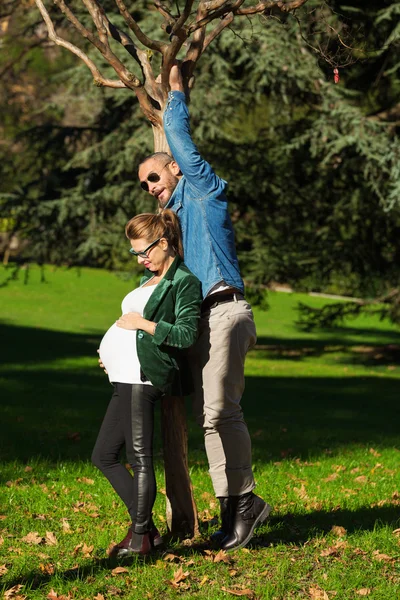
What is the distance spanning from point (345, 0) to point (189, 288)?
1300 centimetres

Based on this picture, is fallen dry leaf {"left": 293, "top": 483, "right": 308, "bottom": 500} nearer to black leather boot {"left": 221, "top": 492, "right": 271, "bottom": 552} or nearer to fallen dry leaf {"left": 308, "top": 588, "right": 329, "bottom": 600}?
black leather boot {"left": 221, "top": 492, "right": 271, "bottom": 552}

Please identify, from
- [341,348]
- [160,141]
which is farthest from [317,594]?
[341,348]

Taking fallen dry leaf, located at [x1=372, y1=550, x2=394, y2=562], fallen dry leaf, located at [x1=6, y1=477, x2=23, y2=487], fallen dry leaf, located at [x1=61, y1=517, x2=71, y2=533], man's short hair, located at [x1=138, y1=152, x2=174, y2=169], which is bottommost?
fallen dry leaf, located at [x1=6, y1=477, x2=23, y2=487]

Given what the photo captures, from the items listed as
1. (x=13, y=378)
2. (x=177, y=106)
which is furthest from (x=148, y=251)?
(x=13, y=378)

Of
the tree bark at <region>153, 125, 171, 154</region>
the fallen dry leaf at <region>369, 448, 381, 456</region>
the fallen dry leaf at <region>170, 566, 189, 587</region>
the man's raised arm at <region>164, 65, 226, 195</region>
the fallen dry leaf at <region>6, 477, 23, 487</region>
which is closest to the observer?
the fallen dry leaf at <region>170, 566, 189, 587</region>

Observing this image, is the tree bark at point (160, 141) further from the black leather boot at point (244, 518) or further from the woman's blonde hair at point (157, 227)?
the black leather boot at point (244, 518)

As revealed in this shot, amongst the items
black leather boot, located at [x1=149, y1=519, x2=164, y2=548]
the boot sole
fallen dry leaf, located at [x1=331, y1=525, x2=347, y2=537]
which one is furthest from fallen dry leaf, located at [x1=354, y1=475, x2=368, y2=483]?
black leather boot, located at [x1=149, y1=519, x2=164, y2=548]

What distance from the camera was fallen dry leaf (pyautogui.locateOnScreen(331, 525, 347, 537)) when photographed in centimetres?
506

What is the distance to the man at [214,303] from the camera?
14.5ft

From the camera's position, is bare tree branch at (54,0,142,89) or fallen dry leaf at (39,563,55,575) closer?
fallen dry leaf at (39,563,55,575)

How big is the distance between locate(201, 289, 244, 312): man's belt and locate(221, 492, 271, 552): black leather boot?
100cm

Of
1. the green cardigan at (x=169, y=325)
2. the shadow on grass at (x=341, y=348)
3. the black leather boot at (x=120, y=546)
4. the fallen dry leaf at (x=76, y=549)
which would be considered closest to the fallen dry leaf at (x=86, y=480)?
the fallen dry leaf at (x=76, y=549)

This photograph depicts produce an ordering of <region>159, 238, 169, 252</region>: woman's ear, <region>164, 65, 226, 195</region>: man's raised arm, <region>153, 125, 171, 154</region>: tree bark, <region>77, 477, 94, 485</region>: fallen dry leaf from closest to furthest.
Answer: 1. <region>164, 65, 226, 195</region>: man's raised arm
2. <region>159, 238, 169, 252</region>: woman's ear
3. <region>153, 125, 171, 154</region>: tree bark
4. <region>77, 477, 94, 485</region>: fallen dry leaf

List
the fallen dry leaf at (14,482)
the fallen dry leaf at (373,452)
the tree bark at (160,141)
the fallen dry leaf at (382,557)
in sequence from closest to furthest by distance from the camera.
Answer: the fallen dry leaf at (382,557), the tree bark at (160,141), the fallen dry leaf at (14,482), the fallen dry leaf at (373,452)
